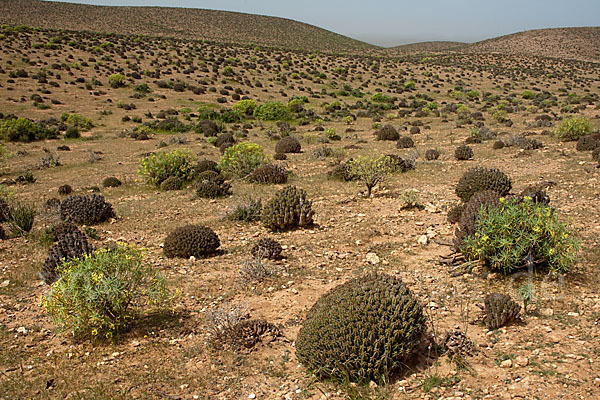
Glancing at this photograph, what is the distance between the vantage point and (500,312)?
4520 millimetres

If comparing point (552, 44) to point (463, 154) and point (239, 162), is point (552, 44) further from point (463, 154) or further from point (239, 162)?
point (239, 162)

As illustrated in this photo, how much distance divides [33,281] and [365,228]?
5913mm

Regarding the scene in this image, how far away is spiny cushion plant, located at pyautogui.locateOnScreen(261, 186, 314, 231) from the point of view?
28.4 ft

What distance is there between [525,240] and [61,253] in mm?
6843

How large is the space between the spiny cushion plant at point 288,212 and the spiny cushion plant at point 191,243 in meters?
1.48

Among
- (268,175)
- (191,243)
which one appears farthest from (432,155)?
(191,243)

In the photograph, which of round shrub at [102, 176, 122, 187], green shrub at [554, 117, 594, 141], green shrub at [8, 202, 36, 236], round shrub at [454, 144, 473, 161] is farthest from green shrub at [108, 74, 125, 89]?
green shrub at [554, 117, 594, 141]

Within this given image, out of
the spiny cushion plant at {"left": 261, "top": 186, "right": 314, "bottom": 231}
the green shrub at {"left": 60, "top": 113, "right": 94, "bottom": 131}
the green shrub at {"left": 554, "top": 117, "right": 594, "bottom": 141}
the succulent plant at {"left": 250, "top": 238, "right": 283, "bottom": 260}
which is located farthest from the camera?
the green shrub at {"left": 60, "top": 113, "right": 94, "bottom": 131}

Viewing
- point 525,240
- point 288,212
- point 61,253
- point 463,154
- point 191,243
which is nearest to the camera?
→ point 525,240

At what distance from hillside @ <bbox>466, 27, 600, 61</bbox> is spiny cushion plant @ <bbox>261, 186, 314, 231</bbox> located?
77240mm

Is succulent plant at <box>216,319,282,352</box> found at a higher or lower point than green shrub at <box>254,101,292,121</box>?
lower

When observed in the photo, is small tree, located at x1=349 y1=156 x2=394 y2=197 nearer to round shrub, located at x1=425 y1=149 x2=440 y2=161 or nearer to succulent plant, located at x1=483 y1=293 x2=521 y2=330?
round shrub, located at x1=425 y1=149 x2=440 y2=161

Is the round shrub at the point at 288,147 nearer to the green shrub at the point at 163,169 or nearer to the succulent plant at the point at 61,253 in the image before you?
the green shrub at the point at 163,169

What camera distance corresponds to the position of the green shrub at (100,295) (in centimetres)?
465
